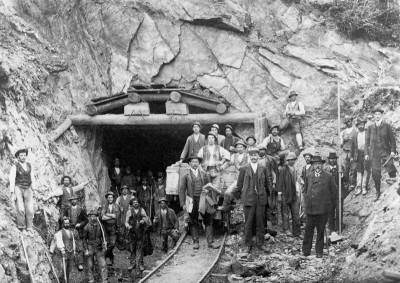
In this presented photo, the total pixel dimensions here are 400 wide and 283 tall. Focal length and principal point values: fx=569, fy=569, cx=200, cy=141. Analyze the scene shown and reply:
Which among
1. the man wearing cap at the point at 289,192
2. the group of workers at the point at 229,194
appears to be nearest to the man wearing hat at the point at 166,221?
the group of workers at the point at 229,194

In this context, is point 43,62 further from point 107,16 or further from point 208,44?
point 208,44

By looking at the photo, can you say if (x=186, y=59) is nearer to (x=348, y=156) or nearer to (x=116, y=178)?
(x=116, y=178)

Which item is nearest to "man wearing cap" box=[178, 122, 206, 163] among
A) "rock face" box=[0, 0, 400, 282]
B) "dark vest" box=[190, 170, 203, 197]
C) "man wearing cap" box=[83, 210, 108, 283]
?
"dark vest" box=[190, 170, 203, 197]

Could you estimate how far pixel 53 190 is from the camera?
511 inches

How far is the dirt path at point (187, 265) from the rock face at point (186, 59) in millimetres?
4208

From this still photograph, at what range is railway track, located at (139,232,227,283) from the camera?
389 inches

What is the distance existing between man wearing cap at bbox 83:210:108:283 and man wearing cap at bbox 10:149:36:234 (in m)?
1.51

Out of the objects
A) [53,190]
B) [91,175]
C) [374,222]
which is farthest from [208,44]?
[374,222]

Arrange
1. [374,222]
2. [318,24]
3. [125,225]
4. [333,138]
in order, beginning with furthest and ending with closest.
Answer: [318,24] → [333,138] → [125,225] → [374,222]

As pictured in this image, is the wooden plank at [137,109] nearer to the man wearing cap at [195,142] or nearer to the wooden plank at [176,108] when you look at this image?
the wooden plank at [176,108]

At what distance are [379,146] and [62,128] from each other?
26.6ft

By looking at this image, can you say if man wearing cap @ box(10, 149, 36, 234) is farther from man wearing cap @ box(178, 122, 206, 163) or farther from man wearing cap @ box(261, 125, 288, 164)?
man wearing cap @ box(261, 125, 288, 164)

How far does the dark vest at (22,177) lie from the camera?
1038 cm

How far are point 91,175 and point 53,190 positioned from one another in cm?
261
